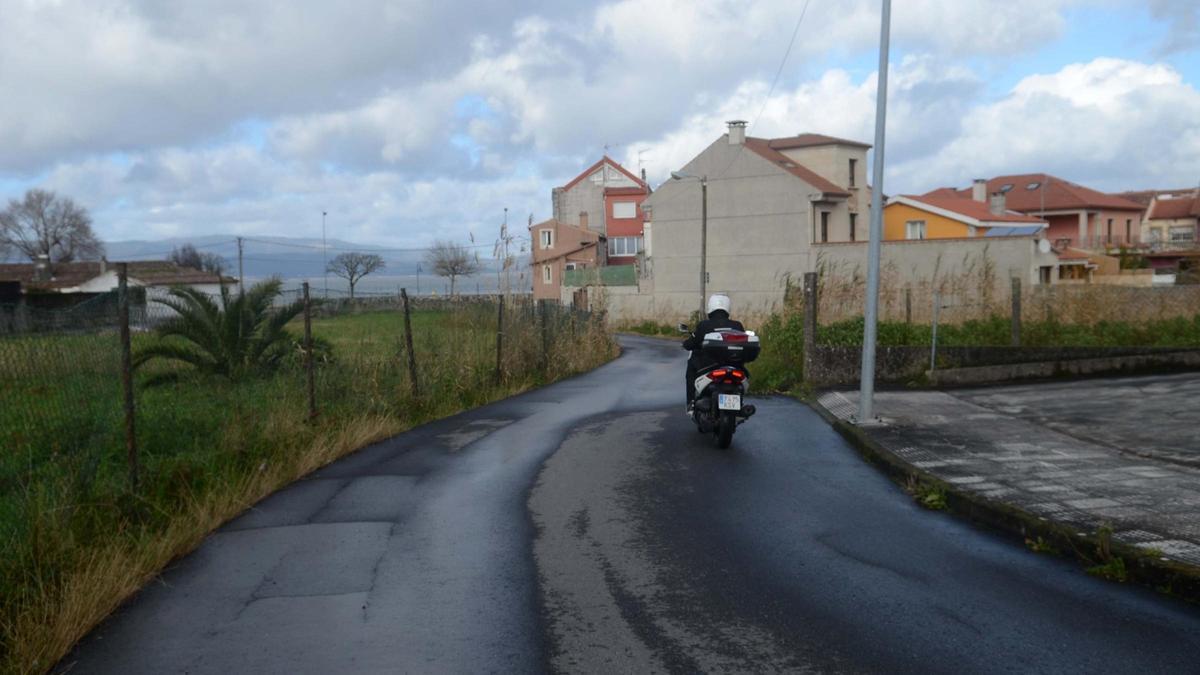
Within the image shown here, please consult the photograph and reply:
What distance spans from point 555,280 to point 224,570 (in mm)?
67626

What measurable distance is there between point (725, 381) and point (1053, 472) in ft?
11.4

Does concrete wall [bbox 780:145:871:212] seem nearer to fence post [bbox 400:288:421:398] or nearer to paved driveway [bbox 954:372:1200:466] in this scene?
paved driveway [bbox 954:372:1200:466]

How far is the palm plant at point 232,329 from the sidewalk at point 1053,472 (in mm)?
9003

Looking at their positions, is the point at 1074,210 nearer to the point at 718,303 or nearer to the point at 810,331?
the point at 810,331

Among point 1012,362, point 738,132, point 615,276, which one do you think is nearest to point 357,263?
point 615,276

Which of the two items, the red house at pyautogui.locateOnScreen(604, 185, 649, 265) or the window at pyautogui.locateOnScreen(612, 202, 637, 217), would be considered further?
the window at pyautogui.locateOnScreen(612, 202, 637, 217)

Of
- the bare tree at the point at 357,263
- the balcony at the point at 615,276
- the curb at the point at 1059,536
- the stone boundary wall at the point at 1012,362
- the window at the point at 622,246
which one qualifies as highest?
the window at the point at 622,246

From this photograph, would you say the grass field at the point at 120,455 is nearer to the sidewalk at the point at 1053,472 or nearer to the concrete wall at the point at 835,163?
the sidewalk at the point at 1053,472

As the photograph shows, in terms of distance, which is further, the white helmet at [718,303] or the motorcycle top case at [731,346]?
the white helmet at [718,303]

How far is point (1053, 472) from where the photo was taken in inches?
350

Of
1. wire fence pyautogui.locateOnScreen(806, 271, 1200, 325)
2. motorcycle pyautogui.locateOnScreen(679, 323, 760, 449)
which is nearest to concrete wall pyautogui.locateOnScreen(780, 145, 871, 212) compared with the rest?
wire fence pyautogui.locateOnScreen(806, 271, 1200, 325)

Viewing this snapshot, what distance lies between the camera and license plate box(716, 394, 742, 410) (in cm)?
1095

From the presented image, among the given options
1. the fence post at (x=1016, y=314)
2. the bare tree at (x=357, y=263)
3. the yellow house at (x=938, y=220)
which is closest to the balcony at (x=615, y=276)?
the yellow house at (x=938, y=220)

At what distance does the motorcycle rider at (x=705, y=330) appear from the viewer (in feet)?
38.3
